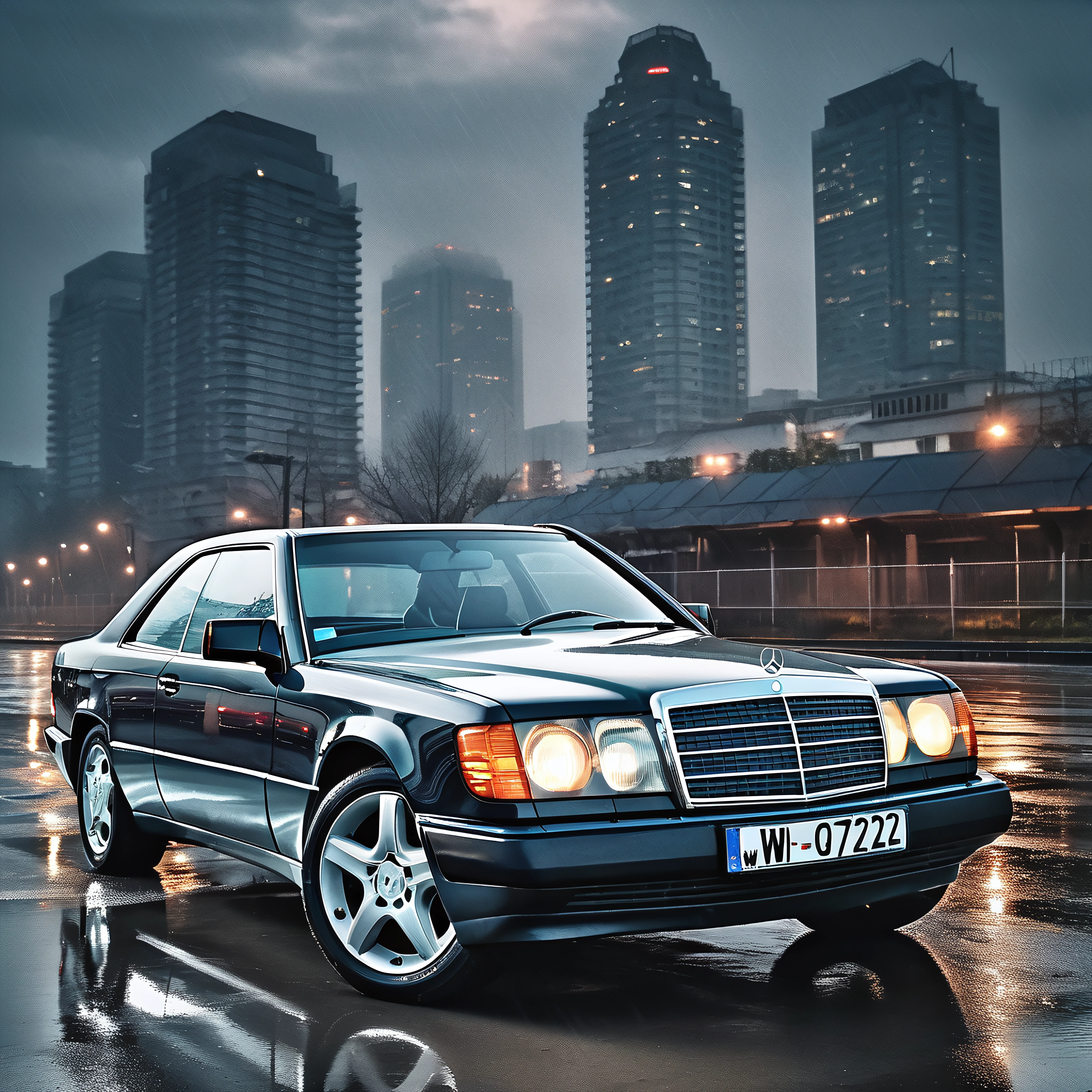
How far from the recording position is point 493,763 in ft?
12.0

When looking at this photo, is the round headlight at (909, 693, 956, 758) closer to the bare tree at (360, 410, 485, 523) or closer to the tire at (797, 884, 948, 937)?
the tire at (797, 884, 948, 937)

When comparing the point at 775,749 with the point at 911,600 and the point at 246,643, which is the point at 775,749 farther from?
the point at 911,600

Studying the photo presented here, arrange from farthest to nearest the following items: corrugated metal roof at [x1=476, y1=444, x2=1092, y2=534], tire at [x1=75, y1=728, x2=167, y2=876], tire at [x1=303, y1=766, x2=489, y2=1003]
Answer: corrugated metal roof at [x1=476, y1=444, x2=1092, y2=534], tire at [x1=75, y1=728, x2=167, y2=876], tire at [x1=303, y1=766, x2=489, y2=1003]

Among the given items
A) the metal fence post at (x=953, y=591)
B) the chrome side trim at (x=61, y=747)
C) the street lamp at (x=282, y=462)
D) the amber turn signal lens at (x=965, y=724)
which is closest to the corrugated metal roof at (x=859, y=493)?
the street lamp at (x=282, y=462)

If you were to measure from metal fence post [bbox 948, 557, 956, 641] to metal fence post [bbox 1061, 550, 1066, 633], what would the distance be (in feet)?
9.72

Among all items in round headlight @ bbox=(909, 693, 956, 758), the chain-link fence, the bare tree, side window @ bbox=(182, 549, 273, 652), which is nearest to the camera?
round headlight @ bbox=(909, 693, 956, 758)

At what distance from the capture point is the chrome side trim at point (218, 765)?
14.5 feet

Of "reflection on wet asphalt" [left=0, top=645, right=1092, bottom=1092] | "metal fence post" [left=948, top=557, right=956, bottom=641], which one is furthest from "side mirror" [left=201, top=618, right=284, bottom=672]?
"metal fence post" [left=948, top=557, right=956, bottom=641]

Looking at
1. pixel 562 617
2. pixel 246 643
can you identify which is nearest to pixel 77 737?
pixel 246 643

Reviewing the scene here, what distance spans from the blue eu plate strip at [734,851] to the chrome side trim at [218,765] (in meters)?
1.45

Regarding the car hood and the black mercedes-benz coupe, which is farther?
the car hood

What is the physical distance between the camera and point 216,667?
5.14m

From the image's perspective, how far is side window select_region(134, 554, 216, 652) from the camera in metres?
5.80

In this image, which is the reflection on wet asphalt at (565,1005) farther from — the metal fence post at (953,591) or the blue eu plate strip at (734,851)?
the metal fence post at (953,591)
